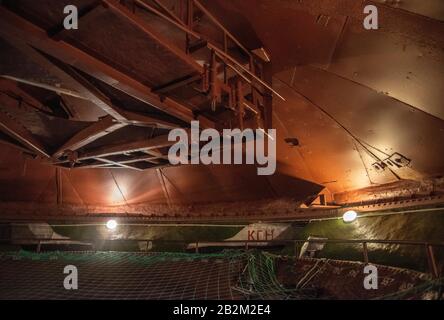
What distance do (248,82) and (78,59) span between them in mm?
2804

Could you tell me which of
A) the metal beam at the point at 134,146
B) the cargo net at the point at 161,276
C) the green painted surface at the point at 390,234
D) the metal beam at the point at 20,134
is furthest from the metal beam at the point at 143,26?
the green painted surface at the point at 390,234

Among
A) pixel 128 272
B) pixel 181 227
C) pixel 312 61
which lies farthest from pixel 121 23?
pixel 181 227

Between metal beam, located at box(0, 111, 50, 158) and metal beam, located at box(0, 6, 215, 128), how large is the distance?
2.36 meters

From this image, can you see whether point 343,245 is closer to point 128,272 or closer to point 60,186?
point 128,272

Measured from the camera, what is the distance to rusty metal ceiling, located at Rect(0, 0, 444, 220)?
3.44 meters

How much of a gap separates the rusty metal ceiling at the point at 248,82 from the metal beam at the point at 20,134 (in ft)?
0.08

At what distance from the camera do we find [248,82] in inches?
202

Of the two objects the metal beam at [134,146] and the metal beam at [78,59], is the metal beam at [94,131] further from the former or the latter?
the metal beam at [78,59]

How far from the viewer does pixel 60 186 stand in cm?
835

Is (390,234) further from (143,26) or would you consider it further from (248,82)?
(143,26)

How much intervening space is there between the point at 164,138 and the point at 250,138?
1.64 meters

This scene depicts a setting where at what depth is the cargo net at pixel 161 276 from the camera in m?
5.18

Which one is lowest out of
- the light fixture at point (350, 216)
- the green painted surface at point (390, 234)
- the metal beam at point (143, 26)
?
the green painted surface at point (390, 234)
